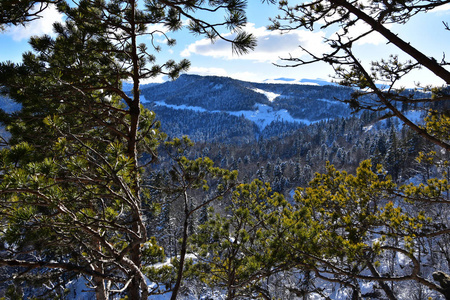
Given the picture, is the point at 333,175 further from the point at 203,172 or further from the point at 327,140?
the point at 327,140

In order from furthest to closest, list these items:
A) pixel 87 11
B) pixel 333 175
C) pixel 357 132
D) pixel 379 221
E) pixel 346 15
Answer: pixel 357 132, pixel 333 175, pixel 379 221, pixel 87 11, pixel 346 15

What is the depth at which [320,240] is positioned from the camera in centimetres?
407

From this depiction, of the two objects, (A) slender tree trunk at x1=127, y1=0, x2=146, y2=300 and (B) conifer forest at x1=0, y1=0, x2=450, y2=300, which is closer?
(B) conifer forest at x1=0, y1=0, x2=450, y2=300

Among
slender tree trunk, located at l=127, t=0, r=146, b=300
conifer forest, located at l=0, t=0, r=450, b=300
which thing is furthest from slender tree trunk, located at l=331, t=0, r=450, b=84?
slender tree trunk, located at l=127, t=0, r=146, b=300

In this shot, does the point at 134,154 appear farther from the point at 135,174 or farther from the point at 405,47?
the point at 405,47

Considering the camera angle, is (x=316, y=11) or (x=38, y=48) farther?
(x=38, y=48)

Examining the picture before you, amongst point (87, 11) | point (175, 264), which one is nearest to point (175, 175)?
point (175, 264)

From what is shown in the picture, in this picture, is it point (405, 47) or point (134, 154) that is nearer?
point (405, 47)

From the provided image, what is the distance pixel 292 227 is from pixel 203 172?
6.09 ft

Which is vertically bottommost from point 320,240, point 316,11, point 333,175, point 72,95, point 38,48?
point 320,240

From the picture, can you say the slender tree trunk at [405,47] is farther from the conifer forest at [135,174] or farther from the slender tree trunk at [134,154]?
the slender tree trunk at [134,154]

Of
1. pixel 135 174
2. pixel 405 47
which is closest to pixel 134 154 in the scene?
pixel 135 174

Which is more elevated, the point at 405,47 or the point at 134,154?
the point at 405,47

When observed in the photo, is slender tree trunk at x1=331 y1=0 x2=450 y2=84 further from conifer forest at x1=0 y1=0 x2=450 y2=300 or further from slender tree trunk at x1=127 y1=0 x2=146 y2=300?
slender tree trunk at x1=127 y1=0 x2=146 y2=300
